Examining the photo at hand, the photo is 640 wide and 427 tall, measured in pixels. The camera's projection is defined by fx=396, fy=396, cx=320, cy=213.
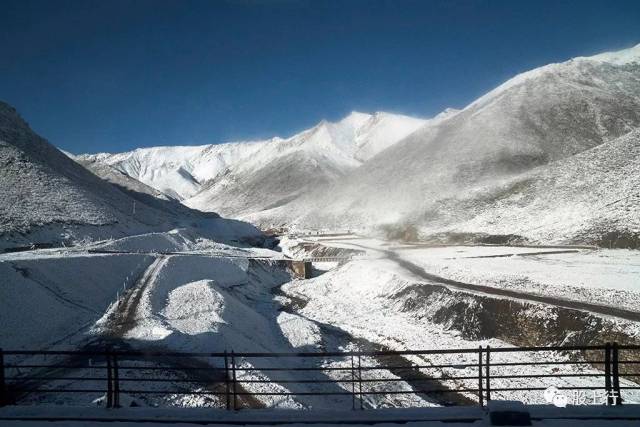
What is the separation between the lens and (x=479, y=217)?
78438 millimetres

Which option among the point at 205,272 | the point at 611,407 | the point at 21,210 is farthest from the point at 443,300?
the point at 21,210

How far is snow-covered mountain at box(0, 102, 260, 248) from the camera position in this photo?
58.6 metres

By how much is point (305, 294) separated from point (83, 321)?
2578 cm

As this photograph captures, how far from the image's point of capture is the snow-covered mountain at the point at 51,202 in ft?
192

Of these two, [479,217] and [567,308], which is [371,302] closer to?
[567,308]

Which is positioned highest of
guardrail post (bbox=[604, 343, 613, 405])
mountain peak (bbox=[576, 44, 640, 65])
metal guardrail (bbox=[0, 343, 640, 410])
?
mountain peak (bbox=[576, 44, 640, 65])

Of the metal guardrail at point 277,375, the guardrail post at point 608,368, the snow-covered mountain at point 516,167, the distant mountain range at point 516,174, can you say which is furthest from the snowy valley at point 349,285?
the guardrail post at point 608,368

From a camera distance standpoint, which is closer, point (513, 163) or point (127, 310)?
point (127, 310)

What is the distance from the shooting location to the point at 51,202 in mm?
68875

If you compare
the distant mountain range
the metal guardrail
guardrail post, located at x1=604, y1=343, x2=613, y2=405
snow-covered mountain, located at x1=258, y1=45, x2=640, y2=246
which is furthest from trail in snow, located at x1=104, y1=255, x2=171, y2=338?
snow-covered mountain, located at x1=258, y1=45, x2=640, y2=246

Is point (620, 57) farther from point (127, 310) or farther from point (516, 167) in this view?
point (127, 310)

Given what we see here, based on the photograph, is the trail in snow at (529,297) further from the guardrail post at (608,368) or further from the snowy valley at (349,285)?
the guardrail post at (608,368)

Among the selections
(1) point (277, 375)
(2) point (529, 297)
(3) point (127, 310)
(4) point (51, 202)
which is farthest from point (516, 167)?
(1) point (277, 375)

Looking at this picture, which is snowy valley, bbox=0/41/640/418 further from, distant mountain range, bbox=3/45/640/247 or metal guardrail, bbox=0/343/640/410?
distant mountain range, bbox=3/45/640/247
